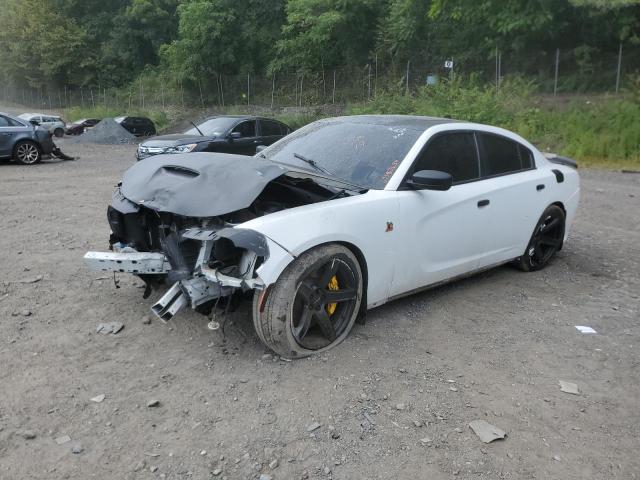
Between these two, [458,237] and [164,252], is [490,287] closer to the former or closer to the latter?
[458,237]

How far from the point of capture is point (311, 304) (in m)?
3.62

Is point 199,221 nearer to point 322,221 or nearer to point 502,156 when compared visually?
point 322,221

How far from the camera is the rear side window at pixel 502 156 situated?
5.02 metres

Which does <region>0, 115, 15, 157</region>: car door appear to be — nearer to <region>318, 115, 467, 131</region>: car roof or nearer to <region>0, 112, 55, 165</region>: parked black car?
<region>0, 112, 55, 165</region>: parked black car

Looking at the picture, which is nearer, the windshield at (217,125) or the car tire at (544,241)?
the car tire at (544,241)

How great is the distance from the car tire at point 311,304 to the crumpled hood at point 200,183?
0.55 m

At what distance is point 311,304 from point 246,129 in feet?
35.0

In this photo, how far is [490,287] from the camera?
5.24 meters

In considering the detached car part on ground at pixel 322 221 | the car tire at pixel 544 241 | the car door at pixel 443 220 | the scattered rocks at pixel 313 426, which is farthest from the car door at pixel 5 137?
the scattered rocks at pixel 313 426

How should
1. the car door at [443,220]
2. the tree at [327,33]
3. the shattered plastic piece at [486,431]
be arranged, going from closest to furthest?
the shattered plastic piece at [486,431], the car door at [443,220], the tree at [327,33]

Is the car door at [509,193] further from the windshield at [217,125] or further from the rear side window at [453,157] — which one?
the windshield at [217,125]

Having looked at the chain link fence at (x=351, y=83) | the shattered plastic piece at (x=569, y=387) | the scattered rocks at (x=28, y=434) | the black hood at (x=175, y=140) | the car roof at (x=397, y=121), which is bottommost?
the shattered plastic piece at (x=569, y=387)

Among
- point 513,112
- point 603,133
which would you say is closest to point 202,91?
point 513,112

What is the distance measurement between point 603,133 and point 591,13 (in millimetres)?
5462
